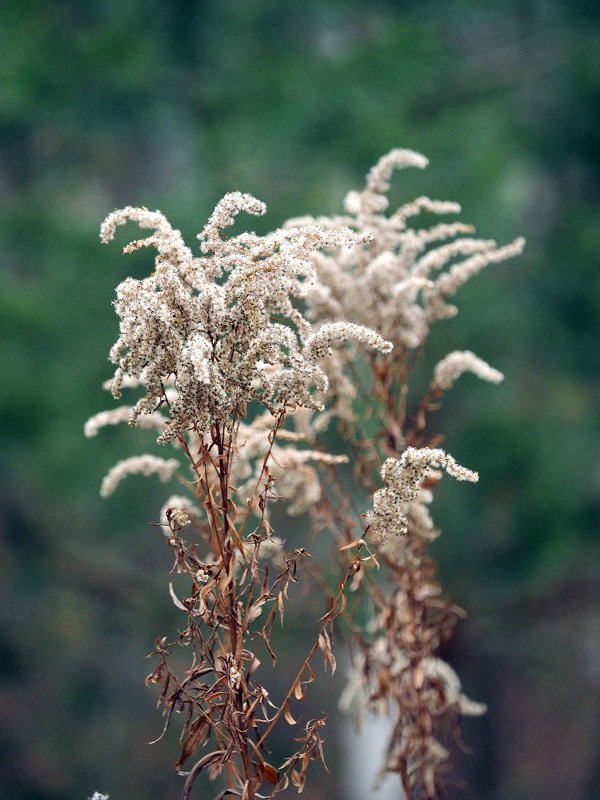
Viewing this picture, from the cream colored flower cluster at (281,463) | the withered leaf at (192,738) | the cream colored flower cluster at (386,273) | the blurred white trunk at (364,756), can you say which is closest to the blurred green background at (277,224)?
the blurred white trunk at (364,756)

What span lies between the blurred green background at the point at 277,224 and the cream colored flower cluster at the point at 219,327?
2.83 m

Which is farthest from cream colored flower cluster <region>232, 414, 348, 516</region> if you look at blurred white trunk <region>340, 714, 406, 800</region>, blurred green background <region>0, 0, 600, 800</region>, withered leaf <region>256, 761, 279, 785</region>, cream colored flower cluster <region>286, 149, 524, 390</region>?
blurred white trunk <region>340, 714, 406, 800</region>

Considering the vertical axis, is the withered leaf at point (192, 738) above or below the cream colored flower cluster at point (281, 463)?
below

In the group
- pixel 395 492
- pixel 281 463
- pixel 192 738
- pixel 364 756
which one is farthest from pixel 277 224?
pixel 192 738

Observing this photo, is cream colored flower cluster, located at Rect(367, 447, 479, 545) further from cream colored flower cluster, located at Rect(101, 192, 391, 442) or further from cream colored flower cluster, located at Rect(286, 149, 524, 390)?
cream colored flower cluster, located at Rect(286, 149, 524, 390)

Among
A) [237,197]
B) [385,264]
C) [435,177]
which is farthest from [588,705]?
[237,197]

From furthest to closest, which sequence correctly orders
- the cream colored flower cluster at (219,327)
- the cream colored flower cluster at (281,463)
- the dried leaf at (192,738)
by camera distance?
the cream colored flower cluster at (281,463)
the dried leaf at (192,738)
the cream colored flower cluster at (219,327)

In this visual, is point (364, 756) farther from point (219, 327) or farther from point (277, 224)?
point (219, 327)

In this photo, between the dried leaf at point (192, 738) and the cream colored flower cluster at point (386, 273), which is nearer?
the dried leaf at point (192, 738)

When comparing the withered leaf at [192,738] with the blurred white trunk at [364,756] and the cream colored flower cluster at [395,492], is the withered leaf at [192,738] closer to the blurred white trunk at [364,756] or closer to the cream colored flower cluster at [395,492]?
the cream colored flower cluster at [395,492]

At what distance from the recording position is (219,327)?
1.34 meters

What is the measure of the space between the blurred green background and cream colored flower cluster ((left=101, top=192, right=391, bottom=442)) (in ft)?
9.29

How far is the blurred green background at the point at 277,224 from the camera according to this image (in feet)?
13.9

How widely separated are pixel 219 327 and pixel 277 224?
2.95m
